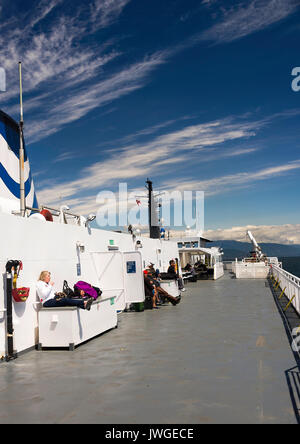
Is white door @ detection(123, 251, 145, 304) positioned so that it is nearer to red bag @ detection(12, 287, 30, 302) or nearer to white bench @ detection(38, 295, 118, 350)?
white bench @ detection(38, 295, 118, 350)

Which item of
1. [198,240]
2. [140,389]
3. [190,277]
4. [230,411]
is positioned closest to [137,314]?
[140,389]

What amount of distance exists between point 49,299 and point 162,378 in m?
3.40

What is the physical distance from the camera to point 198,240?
35219 mm

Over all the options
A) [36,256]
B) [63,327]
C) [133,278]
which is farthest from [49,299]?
[133,278]

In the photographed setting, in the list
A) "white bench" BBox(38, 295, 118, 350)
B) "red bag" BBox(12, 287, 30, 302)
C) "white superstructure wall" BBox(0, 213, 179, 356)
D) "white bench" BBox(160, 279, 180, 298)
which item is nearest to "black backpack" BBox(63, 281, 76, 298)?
"white superstructure wall" BBox(0, 213, 179, 356)

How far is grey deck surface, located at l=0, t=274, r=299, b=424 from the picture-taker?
4602 millimetres

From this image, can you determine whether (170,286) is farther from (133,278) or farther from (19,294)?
(19,294)

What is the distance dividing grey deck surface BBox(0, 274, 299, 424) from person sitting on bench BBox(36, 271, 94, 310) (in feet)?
2.90

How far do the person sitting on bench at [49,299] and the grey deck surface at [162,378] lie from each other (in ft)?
2.90

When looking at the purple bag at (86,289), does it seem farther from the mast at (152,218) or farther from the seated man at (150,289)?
the mast at (152,218)

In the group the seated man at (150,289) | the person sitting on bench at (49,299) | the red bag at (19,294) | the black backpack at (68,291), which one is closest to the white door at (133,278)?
the seated man at (150,289)

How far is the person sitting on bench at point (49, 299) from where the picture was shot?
8295 millimetres
